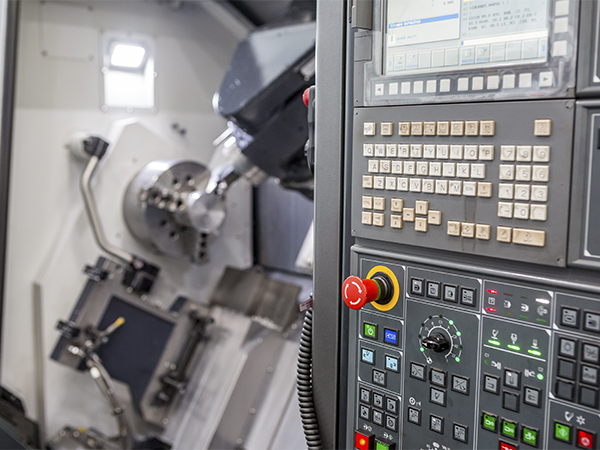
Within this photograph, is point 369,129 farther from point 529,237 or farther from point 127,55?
point 127,55

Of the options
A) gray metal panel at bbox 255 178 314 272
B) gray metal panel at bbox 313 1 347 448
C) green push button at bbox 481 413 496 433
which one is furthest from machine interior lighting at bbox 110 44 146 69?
green push button at bbox 481 413 496 433

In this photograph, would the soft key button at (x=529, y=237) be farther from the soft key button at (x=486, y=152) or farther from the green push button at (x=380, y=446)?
the green push button at (x=380, y=446)

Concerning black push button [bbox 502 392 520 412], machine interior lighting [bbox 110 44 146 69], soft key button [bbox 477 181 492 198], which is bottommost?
black push button [bbox 502 392 520 412]

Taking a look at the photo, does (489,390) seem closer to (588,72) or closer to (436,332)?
(436,332)

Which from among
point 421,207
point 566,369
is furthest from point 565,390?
point 421,207

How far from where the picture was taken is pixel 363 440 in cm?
108

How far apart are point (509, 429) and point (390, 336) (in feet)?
0.81

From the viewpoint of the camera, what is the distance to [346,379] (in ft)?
3.71

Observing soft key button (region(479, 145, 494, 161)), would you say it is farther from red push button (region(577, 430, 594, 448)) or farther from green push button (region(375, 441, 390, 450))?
green push button (region(375, 441, 390, 450))

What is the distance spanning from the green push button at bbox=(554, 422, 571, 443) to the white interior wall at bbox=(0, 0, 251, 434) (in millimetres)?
2142

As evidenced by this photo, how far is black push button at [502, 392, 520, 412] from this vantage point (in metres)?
0.89

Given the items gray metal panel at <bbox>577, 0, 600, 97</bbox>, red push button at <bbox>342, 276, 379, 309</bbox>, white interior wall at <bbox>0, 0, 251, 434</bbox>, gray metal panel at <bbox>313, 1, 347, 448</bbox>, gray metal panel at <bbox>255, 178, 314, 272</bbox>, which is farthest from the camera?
gray metal panel at <bbox>255, 178, 314, 272</bbox>

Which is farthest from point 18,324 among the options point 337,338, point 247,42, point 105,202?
point 337,338

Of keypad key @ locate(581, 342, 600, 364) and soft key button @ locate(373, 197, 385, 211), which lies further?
soft key button @ locate(373, 197, 385, 211)
